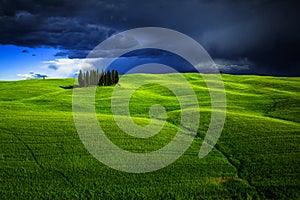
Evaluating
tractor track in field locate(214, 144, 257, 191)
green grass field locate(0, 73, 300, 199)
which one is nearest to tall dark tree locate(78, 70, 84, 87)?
green grass field locate(0, 73, 300, 199)

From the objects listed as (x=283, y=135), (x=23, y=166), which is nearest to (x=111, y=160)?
(x=23, y=166)

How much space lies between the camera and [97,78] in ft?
360

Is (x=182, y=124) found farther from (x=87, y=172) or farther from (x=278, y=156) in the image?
(x=87, y=172)

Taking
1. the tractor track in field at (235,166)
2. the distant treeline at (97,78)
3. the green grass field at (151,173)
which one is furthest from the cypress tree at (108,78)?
the tractor track in field at (235,166)

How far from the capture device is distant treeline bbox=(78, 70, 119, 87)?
4195 inches

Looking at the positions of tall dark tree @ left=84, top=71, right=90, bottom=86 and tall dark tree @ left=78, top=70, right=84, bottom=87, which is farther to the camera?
tall dark tree @ left=78, top=70, right=84, bottom=87

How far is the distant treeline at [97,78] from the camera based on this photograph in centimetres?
10656

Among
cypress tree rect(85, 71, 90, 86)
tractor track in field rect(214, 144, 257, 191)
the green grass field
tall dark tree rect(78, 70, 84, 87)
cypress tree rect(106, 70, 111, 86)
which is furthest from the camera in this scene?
tall dark tree rect(78, 70, 84, 87)

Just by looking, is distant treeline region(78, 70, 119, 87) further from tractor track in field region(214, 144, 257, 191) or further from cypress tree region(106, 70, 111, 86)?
tractor track in field region(214, 144, 257, 191)

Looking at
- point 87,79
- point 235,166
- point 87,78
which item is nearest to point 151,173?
point 235,166

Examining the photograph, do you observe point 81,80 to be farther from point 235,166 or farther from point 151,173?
point 235,166

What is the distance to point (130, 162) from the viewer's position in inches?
1067

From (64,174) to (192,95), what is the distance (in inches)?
2036

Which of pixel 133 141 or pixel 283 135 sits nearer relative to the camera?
pixel 133 141
